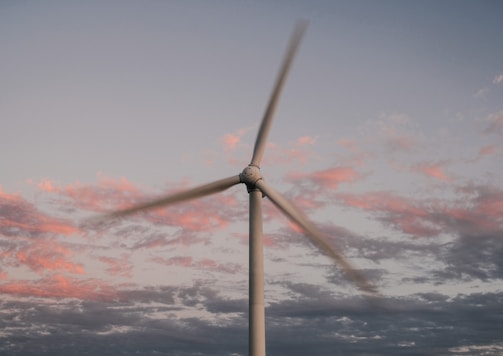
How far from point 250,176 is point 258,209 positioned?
261cm

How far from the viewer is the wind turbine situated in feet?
124

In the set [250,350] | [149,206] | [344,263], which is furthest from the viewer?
[149,206]

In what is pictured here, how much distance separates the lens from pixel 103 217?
40.7m

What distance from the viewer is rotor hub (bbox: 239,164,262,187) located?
41844 millimetres

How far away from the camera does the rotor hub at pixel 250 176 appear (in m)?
41.8

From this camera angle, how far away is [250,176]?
137 feet

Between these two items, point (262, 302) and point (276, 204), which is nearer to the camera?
point (262, 302)

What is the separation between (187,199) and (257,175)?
6037 mm

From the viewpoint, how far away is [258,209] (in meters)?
41.1

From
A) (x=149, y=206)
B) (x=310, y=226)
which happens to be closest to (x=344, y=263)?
(x=310, y=226)

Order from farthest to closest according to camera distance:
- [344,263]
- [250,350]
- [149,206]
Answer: [149,206]
[344,263]
[250,350]

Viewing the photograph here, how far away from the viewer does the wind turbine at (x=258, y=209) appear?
37.9 metres

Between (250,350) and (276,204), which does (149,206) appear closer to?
(276,204)

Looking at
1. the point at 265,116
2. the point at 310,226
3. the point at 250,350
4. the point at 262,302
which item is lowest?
the point at 250,350
